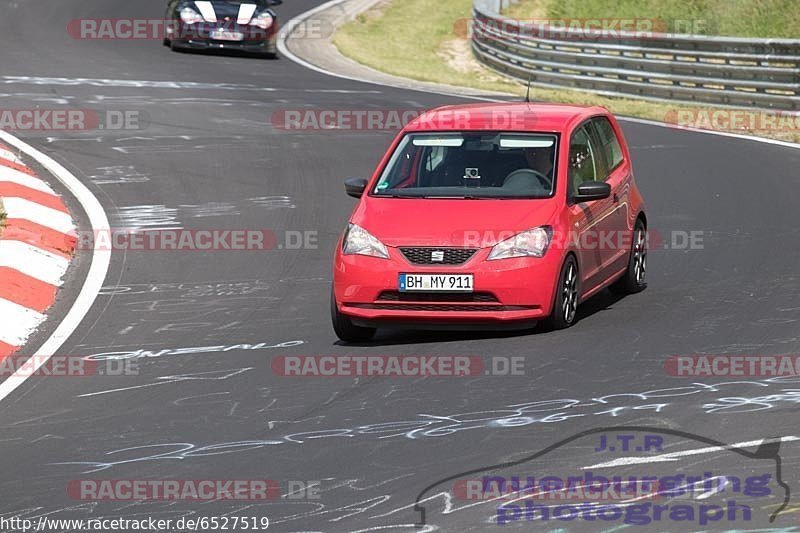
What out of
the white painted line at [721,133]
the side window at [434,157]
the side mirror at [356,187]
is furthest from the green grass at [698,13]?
the side mirror at [356,187]

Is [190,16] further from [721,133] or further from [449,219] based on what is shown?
[449,219]

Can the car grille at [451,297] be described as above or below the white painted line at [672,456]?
above

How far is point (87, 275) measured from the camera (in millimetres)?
12883

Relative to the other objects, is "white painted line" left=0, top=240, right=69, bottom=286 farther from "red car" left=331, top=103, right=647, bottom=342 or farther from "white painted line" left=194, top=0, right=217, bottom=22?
"white painted line" left=194, top=0, right=217, bottom=22

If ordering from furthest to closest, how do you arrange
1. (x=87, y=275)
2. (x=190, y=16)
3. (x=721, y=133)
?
1. (x=190, y=16)
2. (x=721, y=133)
3. (x=87, y=275)

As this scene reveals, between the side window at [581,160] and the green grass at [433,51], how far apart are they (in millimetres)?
9891

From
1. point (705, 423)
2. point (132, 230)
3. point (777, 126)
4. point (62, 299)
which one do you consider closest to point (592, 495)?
point (705, 423)

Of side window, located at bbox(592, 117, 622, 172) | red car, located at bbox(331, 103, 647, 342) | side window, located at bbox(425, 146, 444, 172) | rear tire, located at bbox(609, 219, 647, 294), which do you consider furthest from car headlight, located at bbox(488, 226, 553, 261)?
side window, located at bbox(592, 117, 622, 172)

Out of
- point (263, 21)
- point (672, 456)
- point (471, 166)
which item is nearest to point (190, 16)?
point (263, 21)

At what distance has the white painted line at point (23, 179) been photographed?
16.0m

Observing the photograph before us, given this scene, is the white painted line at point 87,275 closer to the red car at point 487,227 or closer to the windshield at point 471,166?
the red car at point 487,227

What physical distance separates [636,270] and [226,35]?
18.0m

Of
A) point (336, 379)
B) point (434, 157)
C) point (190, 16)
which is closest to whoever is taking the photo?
point (336, 379)

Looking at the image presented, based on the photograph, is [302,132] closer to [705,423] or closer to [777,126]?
[777,126]
